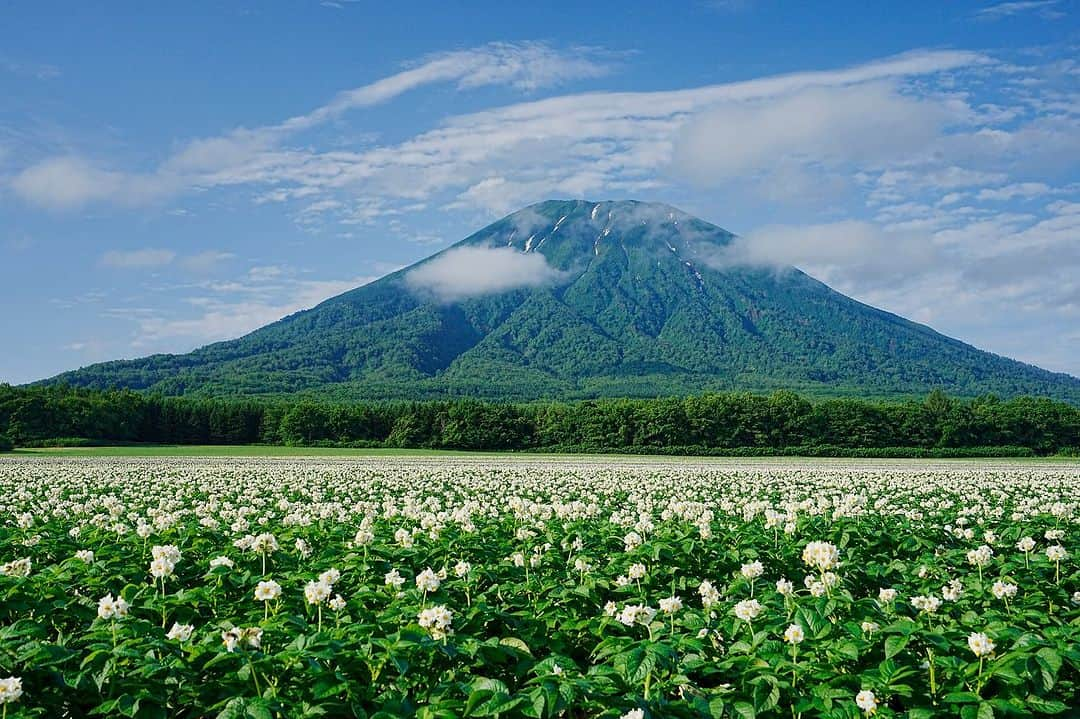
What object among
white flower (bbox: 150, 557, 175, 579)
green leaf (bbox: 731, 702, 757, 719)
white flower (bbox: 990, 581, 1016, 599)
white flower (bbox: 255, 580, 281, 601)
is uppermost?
white flower (bbox: 150, 557, 175, 579)

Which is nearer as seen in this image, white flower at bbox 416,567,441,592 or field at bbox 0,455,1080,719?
field at bbox 0,455,1080,719

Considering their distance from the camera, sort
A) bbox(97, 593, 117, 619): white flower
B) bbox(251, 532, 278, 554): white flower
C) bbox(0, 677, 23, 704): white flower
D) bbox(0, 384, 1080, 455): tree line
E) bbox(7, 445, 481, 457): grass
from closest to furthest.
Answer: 1. bbox(0, 677, 23, 704): white flower
2. bbox(97, 593, 117, 619): white flower
3. bbox(251, 532, 278, 554): white flower
4. bbox(7, 445, 481, 457): grass
5. bbox(0, 384, 1080, 455): tree line

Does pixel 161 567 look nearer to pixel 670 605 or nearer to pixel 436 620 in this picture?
pixel 436 620

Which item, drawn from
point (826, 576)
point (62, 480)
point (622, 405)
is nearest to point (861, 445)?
point (622, 405)

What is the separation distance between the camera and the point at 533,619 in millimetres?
6410

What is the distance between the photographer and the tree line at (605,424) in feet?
265

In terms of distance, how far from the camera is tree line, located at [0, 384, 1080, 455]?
80.8 meters

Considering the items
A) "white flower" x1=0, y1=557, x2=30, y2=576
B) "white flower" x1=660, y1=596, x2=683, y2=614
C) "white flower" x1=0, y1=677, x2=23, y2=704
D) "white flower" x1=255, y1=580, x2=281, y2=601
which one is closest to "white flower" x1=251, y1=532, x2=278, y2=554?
"white flower" x1=255, y1=580, x2=281, y2=601

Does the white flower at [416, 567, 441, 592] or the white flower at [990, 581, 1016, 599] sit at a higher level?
the white flower at [416, 567, 441, 592]

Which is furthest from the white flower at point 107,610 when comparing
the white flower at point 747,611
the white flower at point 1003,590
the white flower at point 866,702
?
the white flower at point 1003,590

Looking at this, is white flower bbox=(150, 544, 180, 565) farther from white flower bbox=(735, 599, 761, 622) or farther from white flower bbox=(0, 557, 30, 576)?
white flower bbox=(735, 599, 761, 622)

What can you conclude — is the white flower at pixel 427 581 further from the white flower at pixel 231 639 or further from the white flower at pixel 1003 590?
the white flower at pixel 1003 590

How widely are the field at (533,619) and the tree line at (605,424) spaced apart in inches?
2728

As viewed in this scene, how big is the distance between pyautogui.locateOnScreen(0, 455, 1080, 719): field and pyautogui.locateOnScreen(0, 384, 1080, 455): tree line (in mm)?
69291
